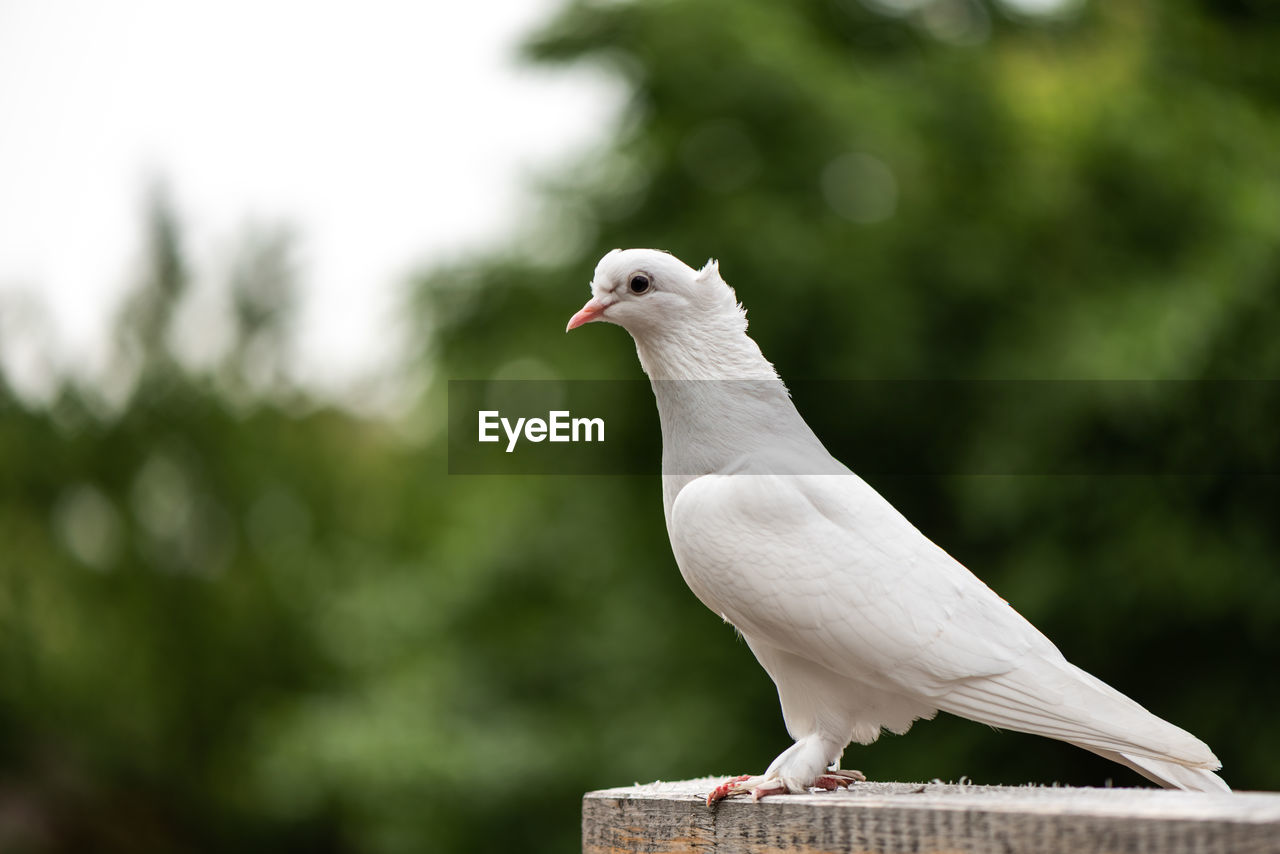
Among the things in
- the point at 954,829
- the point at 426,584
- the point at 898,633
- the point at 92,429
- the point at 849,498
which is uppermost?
the point at 92,429

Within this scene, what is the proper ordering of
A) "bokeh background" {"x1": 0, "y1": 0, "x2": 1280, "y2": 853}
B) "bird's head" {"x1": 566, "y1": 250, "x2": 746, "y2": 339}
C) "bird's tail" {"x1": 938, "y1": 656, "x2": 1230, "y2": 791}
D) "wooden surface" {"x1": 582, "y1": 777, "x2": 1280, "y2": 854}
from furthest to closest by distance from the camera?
"bokeh background" {"x1": 0, "y1": 0, "x2": 1280, "y2": 853}
"bird's head" {"x1": 566, "y1": 250, "x2": 746, "y2": 339}
"bird's tail" {"x1": 938, "y1": 656, "x2": 1230, "y2": 791}
"wooden surface" {"x1": 582, "y1": 777, "x2": 1280, "y2": 854}

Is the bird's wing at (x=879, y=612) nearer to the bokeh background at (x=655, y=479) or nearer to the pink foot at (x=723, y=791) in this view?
the pink foot at (x=723, y=791)

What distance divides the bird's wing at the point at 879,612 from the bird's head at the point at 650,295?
0.41 metres

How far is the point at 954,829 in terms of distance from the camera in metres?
2.09

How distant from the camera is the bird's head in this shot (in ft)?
8.77

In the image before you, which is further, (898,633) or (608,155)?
(608,155)

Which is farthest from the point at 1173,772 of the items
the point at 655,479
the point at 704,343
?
the point at 655,479

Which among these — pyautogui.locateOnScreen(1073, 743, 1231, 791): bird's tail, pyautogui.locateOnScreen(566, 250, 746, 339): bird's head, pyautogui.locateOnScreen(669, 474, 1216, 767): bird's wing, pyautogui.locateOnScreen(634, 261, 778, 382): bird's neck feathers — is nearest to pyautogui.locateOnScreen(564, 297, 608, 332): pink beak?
pyautogui.locateOnScreen(566, 250, 746, 339): bird's head

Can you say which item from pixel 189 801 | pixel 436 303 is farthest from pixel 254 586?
pixel 436 303

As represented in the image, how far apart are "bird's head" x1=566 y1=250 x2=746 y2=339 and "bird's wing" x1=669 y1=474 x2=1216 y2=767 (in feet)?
1.34

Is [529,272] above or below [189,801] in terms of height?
above

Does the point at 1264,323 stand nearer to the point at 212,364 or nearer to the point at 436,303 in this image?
the point at 436,303

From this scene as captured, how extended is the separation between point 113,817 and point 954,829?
36.2 ft

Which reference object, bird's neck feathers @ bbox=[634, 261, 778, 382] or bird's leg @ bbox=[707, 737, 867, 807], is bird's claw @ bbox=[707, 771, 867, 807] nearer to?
bird's leg @ bbox=[707, 737, 867, 807]
